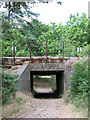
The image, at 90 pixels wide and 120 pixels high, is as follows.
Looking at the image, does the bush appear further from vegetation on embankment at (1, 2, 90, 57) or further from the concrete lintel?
vegetation on embankment at (1, 2, 90, 57)

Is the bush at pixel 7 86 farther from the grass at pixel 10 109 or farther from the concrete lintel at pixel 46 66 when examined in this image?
the concrete lintel at pixel 46 66

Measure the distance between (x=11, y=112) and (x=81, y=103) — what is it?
204 cm

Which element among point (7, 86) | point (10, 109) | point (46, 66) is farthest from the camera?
point (46, 66)

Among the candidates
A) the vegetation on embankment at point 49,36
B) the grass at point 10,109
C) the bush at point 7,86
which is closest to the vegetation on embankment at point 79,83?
the grass at point 10,109

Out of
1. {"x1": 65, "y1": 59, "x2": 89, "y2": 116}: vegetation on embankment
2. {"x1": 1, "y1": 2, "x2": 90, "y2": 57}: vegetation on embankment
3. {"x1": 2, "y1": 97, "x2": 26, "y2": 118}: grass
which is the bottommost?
{"x1": 2, "y1": 97, "x2": 26, "y2": 118}: grass

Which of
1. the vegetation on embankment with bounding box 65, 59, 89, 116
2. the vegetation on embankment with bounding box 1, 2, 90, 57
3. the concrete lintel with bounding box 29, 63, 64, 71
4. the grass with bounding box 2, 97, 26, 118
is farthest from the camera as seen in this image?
the vegetation on embankment with bounding box 1, 2, 90, 57

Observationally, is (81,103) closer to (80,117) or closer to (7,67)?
(80,117)

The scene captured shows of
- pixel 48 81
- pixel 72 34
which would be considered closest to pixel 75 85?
pixel 72 34

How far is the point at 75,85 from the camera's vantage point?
503cm

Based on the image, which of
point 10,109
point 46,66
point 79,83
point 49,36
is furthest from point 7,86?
point 49,36

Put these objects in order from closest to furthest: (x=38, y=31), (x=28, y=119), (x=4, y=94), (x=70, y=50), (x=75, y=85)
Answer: (x=4, y=94)
(x=28, y=119)
(x=75, y=85)
(x=70, y=50)
(x=38, y=31)

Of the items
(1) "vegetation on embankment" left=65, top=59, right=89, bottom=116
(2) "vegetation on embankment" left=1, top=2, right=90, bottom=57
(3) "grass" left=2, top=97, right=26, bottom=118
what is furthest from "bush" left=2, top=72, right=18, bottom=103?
(2) "vegetation on embankment" left=1, top=2, right=90, bottom=57

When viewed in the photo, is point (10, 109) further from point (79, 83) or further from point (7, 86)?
point (79, 83)

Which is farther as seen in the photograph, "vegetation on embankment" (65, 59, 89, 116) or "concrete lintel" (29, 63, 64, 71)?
"concrete lintel" (29, 63, 64, 71)
